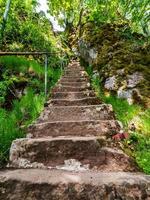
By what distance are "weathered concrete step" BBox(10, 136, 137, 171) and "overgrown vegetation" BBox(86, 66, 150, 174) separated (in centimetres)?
45

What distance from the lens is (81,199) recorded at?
89.4 inches

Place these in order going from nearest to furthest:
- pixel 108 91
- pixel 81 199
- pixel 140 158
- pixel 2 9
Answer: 1. pixel 81 199
2. pixel 140 158
3. pixel 108 91
4. pixel 2 9

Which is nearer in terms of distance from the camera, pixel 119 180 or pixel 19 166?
pixel 119 180

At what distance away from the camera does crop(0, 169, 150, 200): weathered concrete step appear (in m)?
2.28

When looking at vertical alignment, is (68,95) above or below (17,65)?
below

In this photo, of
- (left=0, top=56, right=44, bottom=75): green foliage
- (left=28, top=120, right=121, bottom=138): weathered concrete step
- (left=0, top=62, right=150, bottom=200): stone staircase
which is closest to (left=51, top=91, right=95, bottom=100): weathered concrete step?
(left=0, top=62, right=150, bottom=200): stone staircase

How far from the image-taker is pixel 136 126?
4484mm

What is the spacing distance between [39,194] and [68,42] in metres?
18.8

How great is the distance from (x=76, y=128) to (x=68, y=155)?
86cm

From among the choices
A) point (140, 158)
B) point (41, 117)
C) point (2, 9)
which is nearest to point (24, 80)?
point (41, 117)

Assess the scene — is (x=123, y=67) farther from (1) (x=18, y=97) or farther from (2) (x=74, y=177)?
(2) (x=74, y=177)

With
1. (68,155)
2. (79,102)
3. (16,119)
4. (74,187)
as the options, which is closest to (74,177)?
(74,187)

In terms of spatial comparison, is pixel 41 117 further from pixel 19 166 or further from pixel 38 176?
pixel 38 176

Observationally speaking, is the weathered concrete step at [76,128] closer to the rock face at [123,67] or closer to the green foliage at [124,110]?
the green foliage at [124,110]
